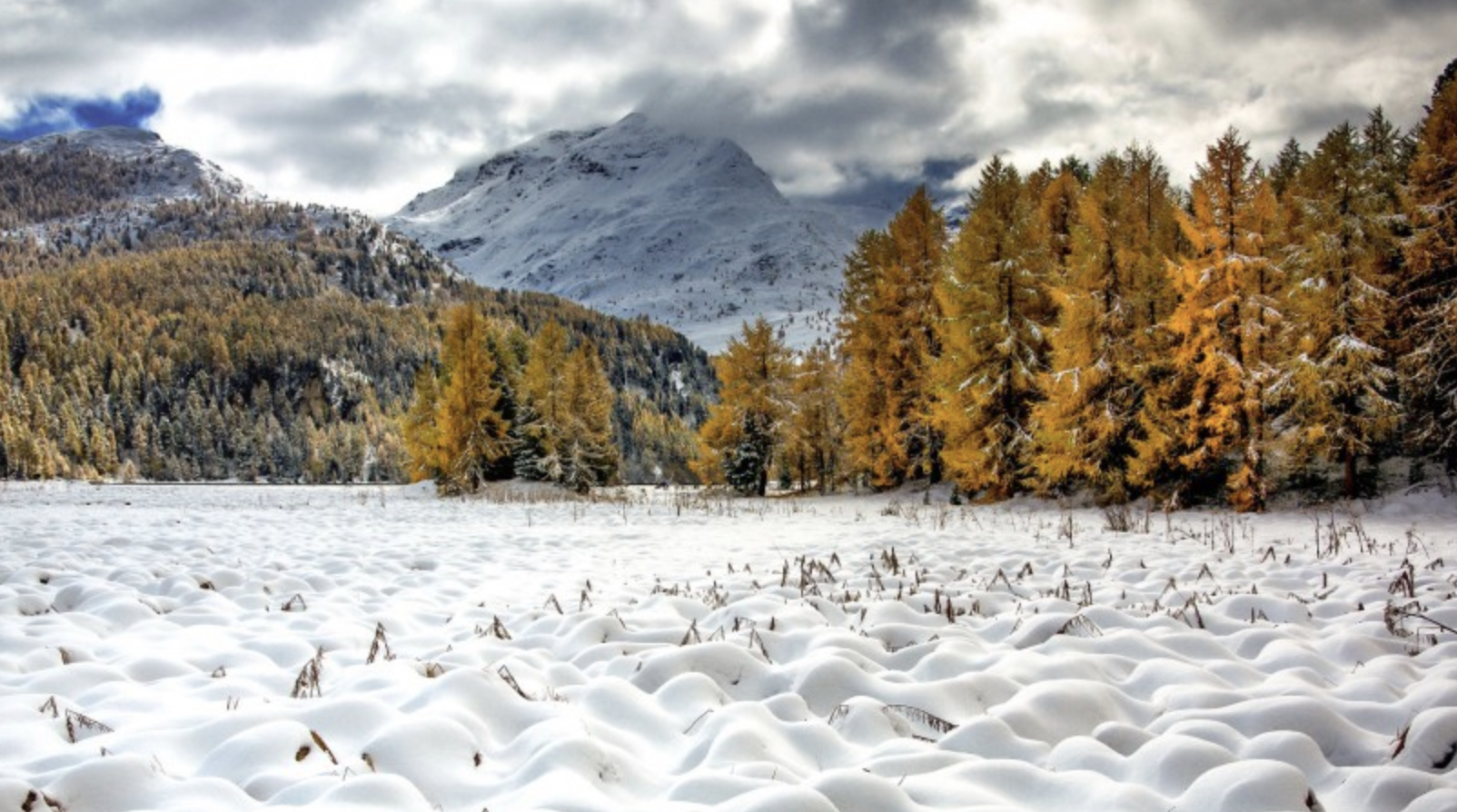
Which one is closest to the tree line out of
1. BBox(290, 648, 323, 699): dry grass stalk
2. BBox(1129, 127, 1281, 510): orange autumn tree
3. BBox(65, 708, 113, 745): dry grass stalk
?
BBox(1129, 127, 1281, 510): orange autumn tree

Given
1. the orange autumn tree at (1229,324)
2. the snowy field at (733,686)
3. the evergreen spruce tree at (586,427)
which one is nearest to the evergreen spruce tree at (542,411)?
the evergreen spruce tree at (586,427)

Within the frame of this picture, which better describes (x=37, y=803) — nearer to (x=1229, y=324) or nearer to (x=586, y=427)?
(x=1229, y=324)

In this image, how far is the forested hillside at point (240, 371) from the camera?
324 ft

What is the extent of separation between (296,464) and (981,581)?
117 m

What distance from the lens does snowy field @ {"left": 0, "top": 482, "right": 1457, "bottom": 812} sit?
8.40ft

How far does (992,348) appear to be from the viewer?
22.7m

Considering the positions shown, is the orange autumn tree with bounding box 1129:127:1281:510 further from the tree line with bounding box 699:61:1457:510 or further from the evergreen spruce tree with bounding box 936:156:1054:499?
the evergreen spruce tree with bounding box 936:156:1054:499

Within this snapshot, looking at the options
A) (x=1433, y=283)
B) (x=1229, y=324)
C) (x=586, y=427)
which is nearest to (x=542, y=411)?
(x=586, y=427)

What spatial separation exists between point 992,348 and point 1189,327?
562 centimetres

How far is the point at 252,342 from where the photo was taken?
135 meters

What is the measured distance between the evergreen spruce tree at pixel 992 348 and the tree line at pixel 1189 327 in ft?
0.23

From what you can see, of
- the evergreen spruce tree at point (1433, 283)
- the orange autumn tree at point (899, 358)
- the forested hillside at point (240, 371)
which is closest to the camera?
the evergreen spruce tree at point (1433, 283)

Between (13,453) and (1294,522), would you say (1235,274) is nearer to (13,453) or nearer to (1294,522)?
(1294,522)

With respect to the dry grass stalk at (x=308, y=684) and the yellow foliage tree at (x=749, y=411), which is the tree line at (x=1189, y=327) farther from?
the dry grass stalk at (x=308, y=684)
